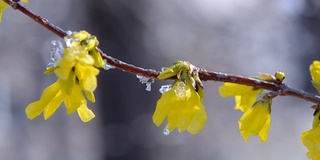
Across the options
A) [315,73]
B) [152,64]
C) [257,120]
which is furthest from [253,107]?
[152,64]

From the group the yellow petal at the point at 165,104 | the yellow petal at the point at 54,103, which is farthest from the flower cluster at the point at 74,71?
the yellow petal at the point at 165,104

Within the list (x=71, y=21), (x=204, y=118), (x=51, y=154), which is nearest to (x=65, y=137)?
(x=51, y=154)

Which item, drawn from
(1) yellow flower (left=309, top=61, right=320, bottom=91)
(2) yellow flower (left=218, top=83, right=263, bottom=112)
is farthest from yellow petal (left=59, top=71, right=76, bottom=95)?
(1) yellow flower (left=309, top=61, right=320, bottom=91)

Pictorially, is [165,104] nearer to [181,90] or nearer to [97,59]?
[181,90]

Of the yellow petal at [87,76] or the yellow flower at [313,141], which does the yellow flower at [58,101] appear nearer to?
the yellow petal at [87,76]

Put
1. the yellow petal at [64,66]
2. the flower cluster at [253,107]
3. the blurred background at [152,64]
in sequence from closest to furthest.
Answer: the yellow petal at [64,66], the flower cluster at [253,107], the blurred background at [152,64]

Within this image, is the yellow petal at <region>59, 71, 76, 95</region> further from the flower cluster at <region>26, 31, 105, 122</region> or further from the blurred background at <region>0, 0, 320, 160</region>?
the blurred background at <region>0, 0, 320, 160</region>
